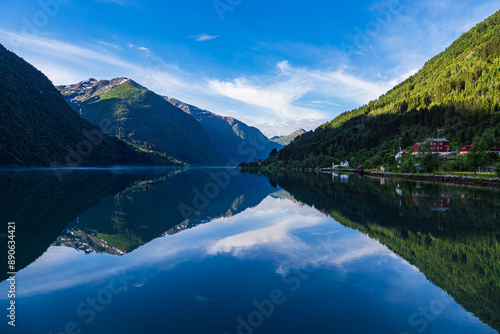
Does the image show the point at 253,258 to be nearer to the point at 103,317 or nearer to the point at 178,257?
the point at 178,257

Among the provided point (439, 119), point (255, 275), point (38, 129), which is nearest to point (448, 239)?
point (255, 275)

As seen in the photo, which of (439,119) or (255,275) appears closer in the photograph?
(255,275)

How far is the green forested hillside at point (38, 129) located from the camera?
132750 millimetres

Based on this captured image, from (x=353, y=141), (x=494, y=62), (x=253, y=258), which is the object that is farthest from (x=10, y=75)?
(x=494, y=62)

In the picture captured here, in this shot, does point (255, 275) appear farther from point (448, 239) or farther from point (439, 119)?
point (439, 119)

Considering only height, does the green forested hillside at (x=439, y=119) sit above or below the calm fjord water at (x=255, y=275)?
above

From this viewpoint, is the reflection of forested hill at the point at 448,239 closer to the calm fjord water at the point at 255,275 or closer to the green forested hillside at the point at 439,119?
the calm fjord water at the point at 255,275

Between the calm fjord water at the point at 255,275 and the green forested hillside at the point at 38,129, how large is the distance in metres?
138

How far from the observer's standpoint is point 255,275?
375 inches

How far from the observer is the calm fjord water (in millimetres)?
6539

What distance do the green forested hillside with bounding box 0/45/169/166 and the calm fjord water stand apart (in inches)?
5423

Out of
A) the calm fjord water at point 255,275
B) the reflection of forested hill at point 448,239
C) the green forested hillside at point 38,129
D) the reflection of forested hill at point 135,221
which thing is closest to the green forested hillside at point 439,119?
the reflection of forested hill at point 448,239

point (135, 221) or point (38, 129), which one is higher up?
point (38, 129)

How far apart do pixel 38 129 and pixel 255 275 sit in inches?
7409
